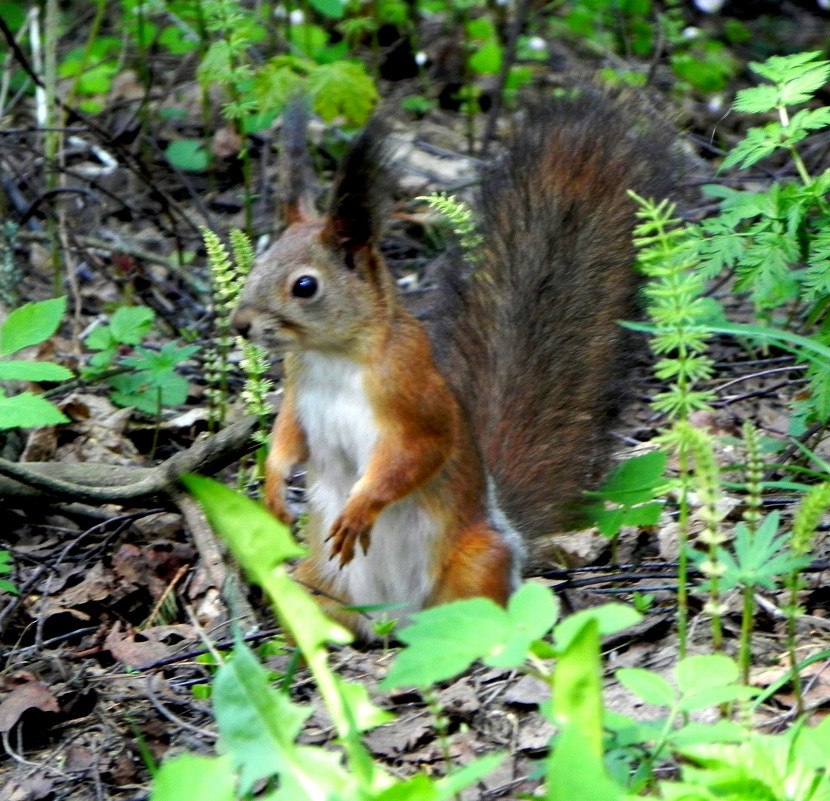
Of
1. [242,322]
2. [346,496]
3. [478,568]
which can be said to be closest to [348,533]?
[346,496]

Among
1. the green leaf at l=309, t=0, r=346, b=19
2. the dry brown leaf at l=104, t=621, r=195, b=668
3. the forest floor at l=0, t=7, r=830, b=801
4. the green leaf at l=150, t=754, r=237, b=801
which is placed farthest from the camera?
the green leaf at l=309, t=0, r=346, b=19

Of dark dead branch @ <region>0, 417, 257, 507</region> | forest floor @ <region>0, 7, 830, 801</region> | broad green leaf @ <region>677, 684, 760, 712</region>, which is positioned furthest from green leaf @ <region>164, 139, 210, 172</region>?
broad green leaf @ <region>677, 684, 760, 712</region>

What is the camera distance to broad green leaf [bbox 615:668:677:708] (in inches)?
64.1

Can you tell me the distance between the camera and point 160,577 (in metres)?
3.08

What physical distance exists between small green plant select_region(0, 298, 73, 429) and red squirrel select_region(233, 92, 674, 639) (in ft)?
1.29

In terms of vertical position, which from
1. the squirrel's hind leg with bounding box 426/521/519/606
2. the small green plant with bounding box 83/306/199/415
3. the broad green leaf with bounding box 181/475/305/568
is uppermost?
the broad green leaf with bounding box 181/475/305/568

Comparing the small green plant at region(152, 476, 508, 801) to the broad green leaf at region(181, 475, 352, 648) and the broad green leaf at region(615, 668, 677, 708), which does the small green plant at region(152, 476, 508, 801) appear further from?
the broad green leaf at region(615, 668, 677, 708)

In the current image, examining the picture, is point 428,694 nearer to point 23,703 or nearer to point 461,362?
point 23,703

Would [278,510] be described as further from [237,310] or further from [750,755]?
[750,755]

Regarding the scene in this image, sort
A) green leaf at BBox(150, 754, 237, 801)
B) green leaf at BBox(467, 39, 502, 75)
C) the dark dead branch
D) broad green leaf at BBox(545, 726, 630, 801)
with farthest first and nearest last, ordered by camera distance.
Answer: green leaf at BBox(467, 39, 502, 75) → the dark dead branch → green leaf at BBox(150, 754, 237, 801) → broad green leaf at BBox(545, 726, 630, 801)

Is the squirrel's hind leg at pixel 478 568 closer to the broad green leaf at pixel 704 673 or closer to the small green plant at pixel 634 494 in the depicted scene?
the small green plant at pixel 634 494

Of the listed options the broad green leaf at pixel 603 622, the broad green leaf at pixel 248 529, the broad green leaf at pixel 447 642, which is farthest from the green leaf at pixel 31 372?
the broad green leaf at pixel 603 622

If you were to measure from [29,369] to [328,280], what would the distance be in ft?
2.03

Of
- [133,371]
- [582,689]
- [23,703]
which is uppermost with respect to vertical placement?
[582,689]
